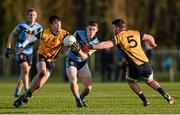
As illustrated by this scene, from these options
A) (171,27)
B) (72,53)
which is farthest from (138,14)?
(72,53)

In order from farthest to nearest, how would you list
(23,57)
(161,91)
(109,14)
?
1. (109,14)
2. (23,57)
3. (161,91)

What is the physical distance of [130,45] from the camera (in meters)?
15.4

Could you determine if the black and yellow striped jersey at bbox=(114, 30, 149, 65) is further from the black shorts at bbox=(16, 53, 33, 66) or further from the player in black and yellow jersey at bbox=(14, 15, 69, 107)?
the black shorts at bbox=(16, 53, 33, 66)

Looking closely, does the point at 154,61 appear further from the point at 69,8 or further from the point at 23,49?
the point at 23,49

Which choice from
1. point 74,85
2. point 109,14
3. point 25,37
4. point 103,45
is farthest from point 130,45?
point 109,14

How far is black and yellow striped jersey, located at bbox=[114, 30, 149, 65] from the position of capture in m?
15.3

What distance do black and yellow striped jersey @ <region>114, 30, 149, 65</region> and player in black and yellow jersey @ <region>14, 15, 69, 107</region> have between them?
1310 millimetres

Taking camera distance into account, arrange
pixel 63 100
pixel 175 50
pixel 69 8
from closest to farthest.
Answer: pixel 63 100 < pixel 175 50 < pixel 69 8

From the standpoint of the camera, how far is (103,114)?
1352 centimetres

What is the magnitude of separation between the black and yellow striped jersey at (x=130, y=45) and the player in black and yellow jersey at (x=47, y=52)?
1.31 meters

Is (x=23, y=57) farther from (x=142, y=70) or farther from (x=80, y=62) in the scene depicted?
(x=142, y=70)

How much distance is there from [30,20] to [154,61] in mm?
23924

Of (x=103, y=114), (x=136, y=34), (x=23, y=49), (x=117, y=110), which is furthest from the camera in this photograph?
→ (x=23, y=49)

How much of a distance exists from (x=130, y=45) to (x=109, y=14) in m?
27.5
